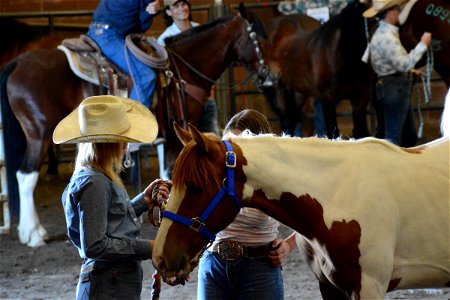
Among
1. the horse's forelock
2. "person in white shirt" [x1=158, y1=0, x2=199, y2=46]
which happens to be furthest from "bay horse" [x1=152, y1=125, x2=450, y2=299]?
"person in white shirt" [x1=158, y1=0, x2=199, y2=46]

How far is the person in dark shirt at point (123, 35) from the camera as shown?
22.8ft

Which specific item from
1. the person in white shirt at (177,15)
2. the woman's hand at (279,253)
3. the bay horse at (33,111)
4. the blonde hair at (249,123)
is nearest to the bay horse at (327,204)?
the woman's hand at (279,253)

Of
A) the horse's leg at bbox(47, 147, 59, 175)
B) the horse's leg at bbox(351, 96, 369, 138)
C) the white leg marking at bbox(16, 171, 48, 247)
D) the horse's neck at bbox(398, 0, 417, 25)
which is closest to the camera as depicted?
the white leg marking at bbox(16, 171, 48, 247)

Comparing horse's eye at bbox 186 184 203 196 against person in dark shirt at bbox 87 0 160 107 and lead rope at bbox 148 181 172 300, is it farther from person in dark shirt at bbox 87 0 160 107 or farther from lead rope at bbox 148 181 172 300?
person in dark shirt at bbox 87 0 160 107

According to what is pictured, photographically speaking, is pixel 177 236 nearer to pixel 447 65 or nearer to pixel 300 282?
pixel 300 282

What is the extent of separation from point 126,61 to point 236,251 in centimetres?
418

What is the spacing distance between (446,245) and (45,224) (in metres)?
5.37

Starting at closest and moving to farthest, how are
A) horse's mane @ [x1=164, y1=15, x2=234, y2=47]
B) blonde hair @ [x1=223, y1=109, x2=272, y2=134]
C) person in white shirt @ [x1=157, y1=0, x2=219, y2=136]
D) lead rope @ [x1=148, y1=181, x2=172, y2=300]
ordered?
1. lead rope @ [x1=148, y1=181, x2=172, y2=300]
2. blonde hair @ [x1=223, y1=109, x2=272, y2=134]
3. horse's mane @ [x1=164, y1=15, x2=234, y2=47]
4. person in white shirt @ [x1=157, y1=0, x2=219, y2=136]

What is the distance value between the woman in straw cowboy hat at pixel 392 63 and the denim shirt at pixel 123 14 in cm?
224

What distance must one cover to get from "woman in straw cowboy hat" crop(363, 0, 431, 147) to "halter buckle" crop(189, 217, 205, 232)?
528 centimetres

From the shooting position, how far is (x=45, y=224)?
7508mm

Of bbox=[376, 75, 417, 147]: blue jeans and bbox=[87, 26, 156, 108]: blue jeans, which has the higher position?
bbox=[87, 26, 156, 108]: blue jeans

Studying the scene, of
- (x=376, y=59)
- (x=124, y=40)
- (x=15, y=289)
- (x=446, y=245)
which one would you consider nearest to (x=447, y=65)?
(x=376, y=59)

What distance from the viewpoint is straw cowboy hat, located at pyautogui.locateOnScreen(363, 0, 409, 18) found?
7.68 metres
